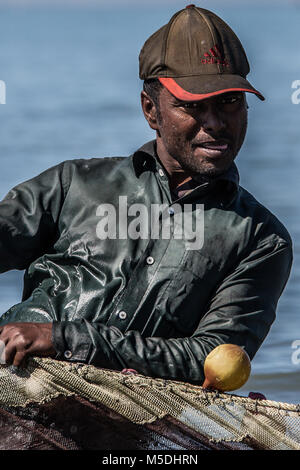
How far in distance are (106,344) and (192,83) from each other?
3.28 ft

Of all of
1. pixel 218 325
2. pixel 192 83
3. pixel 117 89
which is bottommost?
pixel 117 89

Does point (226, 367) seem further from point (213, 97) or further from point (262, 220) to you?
point (213, 97)

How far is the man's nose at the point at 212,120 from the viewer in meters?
4.57

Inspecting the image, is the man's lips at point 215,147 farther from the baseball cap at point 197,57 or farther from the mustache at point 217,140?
the baseball cap at point 197,57

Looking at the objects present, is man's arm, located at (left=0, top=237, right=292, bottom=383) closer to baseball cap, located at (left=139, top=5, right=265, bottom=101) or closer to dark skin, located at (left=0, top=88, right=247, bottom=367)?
dark skin, located at (left=0, top=88, right=247, bottom=367)

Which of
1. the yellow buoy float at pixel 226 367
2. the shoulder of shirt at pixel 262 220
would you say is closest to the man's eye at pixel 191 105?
the shoulder of shirt at pixel 262 220

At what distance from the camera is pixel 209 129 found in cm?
459

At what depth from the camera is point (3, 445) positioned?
14.0ft

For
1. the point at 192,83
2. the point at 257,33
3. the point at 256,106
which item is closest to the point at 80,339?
the point at 192,83

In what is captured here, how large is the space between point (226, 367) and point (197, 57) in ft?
3.86

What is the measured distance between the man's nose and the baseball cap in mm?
88

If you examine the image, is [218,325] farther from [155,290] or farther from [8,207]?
[8,207]

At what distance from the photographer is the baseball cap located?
457cm

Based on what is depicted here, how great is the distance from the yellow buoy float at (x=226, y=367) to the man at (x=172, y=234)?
0.65 ft
